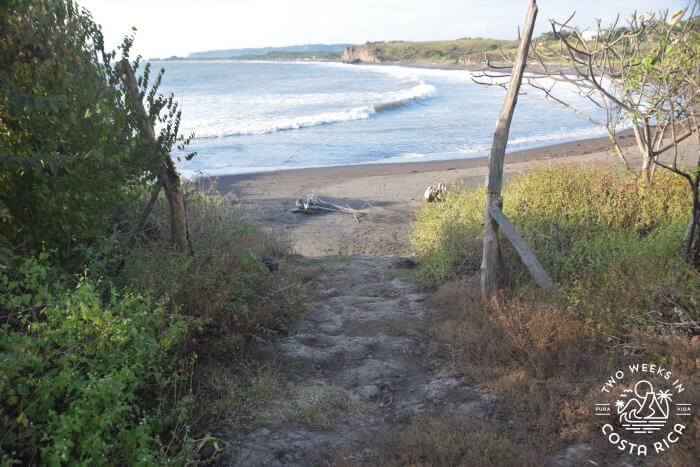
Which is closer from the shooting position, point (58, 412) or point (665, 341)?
point (58, 412)

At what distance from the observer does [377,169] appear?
19891 millimetres

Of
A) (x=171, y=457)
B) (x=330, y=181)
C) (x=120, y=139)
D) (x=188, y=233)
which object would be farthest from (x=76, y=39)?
(x=330, y=181)

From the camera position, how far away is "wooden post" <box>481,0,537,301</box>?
21.8 ft

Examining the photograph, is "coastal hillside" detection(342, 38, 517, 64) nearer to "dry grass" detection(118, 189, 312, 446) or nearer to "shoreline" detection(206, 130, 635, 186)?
"shoreline" detection(206, 130, 635, 186)

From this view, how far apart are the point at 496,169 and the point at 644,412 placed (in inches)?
138

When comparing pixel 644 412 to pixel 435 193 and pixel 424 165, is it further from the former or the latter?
pixel 424 165

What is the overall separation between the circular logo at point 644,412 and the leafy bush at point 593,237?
870 mm

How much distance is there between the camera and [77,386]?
11.1ft

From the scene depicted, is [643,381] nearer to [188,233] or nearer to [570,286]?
[570,286]

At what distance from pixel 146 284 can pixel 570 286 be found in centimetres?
443

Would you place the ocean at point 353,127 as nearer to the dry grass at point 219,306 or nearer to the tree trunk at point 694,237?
the tree trunk at point 694,237

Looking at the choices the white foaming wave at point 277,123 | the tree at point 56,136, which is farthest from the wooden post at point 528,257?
the white foaming wave at point 277,123

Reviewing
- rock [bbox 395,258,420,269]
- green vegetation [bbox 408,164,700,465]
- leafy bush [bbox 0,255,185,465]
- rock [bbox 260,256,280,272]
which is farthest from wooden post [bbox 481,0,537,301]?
leafy bush [bbox 0,255,185,465]

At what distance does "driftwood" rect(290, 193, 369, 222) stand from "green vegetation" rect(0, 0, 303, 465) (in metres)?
6.79
